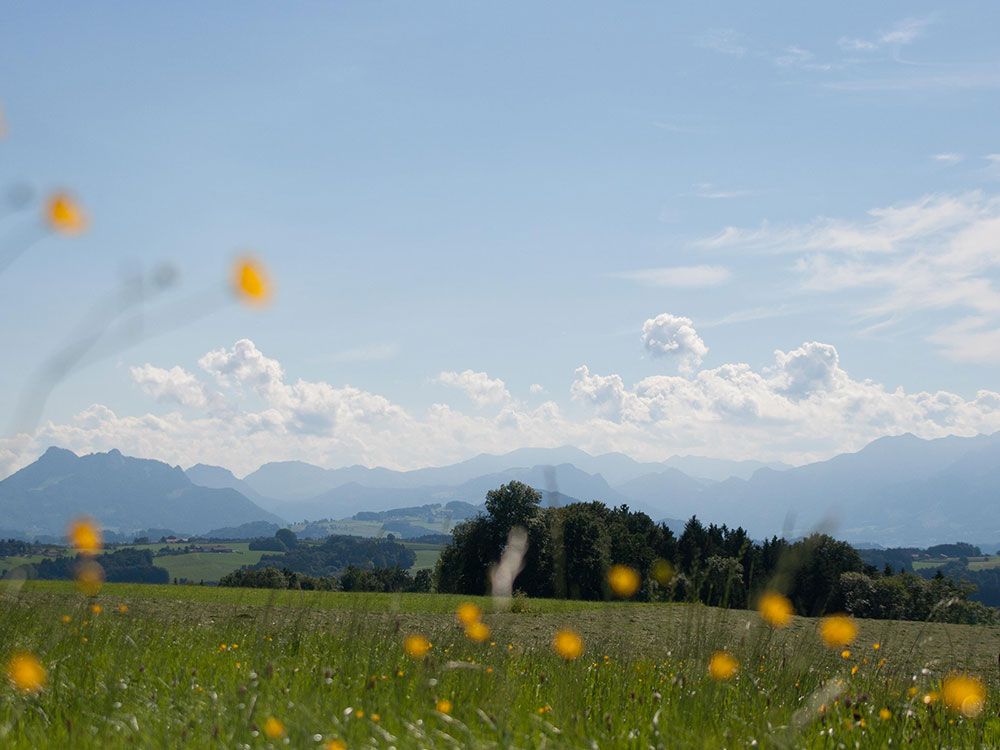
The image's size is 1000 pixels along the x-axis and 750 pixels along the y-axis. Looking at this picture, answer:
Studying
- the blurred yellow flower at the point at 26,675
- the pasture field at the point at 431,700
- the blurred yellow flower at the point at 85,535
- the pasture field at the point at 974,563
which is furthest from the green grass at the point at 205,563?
the blurred yellow flower at the point at 85,535

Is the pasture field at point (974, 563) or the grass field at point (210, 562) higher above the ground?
the pasture field at point (974, 563)

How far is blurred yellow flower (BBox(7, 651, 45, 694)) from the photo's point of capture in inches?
178

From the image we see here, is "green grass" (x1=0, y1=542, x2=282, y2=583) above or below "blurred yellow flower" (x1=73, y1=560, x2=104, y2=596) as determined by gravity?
below

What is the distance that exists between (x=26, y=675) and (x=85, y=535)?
1848 millimetres

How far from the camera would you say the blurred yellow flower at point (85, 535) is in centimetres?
337

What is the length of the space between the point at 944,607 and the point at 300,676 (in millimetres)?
4308

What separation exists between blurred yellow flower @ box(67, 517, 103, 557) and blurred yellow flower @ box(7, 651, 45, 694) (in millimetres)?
1589

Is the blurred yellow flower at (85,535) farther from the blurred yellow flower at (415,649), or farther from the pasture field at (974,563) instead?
the pasture field at (974,563)

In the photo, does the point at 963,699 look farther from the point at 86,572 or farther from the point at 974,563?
the point at 974,563

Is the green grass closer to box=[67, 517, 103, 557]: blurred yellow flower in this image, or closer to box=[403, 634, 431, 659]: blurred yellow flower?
box=[403, 634, 431, 659]: blurred yellow flower

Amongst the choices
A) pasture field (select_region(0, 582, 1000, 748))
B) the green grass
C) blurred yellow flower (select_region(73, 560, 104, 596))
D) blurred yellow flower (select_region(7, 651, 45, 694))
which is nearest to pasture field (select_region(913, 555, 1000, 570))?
the green grass

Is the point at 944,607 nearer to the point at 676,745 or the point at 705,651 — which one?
the point at 705,651

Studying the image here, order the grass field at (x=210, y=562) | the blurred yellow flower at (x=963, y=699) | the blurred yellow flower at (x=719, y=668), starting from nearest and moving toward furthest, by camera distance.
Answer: the blurred yellow flower at (x=719, y=668), the blurred yellow flower at (x=963, y=699), the grass field at (x=210, y=562)

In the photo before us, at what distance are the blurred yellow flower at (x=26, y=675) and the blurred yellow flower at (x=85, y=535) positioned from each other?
159 cm
